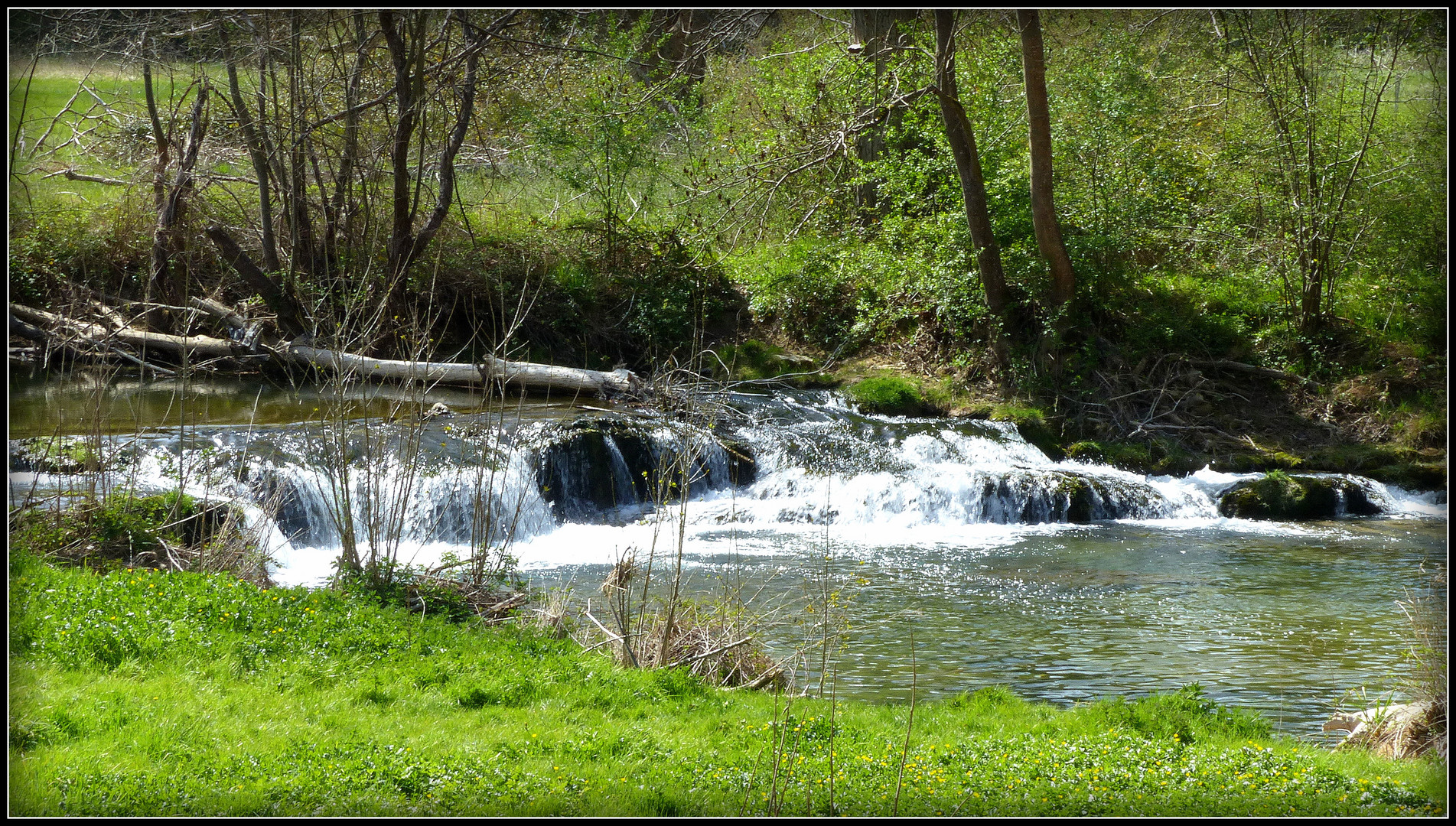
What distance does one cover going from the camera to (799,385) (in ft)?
57.5

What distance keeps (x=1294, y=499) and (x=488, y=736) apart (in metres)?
11.3

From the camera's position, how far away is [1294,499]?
1312 cm

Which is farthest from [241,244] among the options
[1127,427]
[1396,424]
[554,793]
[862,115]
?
[1396,424]

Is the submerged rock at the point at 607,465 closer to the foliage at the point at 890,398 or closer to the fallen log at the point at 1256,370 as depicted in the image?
the foliage at the point at 890,398

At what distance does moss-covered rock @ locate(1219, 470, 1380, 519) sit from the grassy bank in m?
7.46

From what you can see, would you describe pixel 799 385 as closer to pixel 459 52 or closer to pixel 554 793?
pixel 459 52

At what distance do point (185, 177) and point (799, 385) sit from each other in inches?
381

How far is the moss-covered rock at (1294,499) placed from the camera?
13.1 m

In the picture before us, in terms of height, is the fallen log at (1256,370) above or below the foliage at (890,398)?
above

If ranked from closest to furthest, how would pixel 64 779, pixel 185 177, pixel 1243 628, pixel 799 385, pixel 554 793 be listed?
pixel 64 779
pixel 554 793
pixel 1243 628
pixel 185 177
pixel 799 385

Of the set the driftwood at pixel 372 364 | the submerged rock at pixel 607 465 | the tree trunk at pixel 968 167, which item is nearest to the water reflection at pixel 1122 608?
the submerged rock at pixel 607 465

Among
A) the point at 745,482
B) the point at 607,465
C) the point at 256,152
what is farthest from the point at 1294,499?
the point at 256,152

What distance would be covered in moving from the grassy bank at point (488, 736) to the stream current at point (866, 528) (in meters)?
0.86

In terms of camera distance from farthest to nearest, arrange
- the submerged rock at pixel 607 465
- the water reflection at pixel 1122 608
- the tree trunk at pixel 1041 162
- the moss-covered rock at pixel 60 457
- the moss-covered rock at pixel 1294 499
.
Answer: the tree trunk at pixel 1041 162
the moss-covered rock at pixel 1294 499
the submerged rock at pixel 607 465
the moss-covered rock at pixel 60 457
the water reflection at pixel 1122 608
